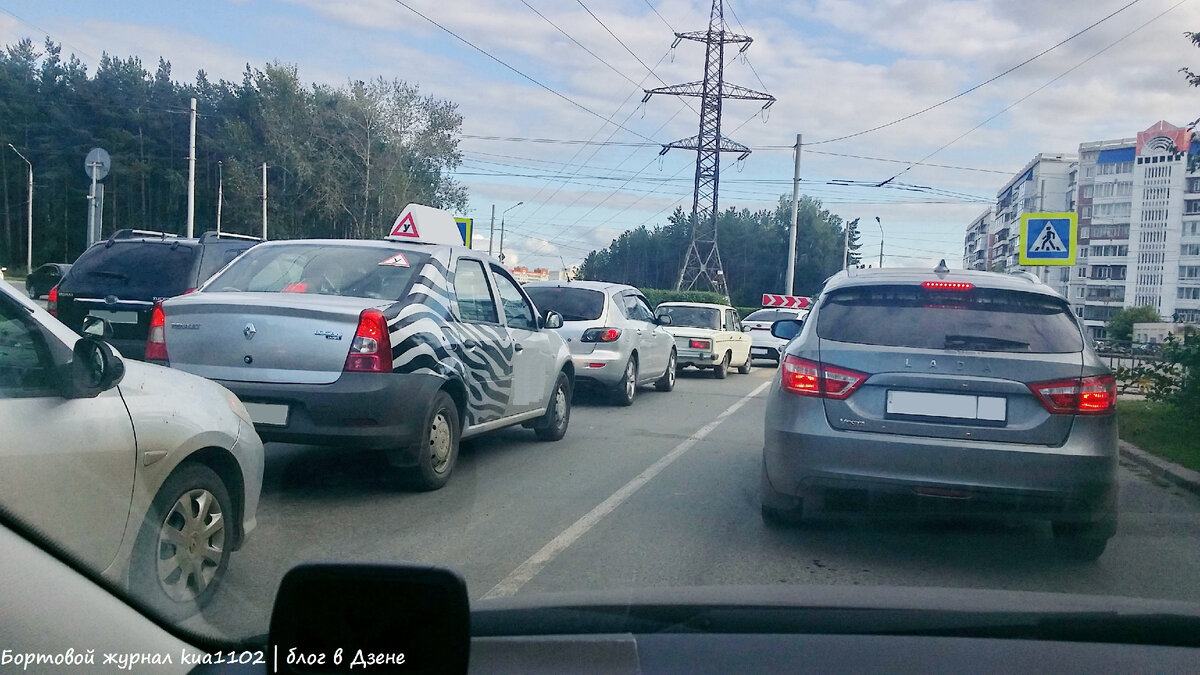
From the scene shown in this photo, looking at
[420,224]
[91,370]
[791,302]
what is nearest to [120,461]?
[91,370]

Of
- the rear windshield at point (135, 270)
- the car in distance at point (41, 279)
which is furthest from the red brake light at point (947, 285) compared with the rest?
the car in distance at point (41, 279)

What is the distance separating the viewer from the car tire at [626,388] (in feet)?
43.7

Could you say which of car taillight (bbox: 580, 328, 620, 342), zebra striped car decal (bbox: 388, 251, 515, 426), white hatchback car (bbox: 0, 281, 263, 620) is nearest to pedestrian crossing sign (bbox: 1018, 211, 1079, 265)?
car taillight (bbox: 580, 328, 620, 342)

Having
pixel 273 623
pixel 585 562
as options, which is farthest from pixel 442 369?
pixel 273 623

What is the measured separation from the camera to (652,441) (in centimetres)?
1012

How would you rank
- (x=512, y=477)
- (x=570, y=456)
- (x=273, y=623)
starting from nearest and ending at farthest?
(x=273, y=623), (x=512, y=477), (x=570, y=456)

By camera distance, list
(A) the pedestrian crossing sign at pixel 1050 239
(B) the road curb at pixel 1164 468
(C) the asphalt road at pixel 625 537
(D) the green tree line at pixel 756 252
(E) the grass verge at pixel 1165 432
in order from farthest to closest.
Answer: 1. (D) the green tree line at pixel 756 252
2. (A) the pedestrian crossing sign at pixel 1050 239
3. (E) the grass verge at pixel 1165 432
4. (B) the road curb at pixel 1164 468
5. (C) the asphalt road at pixel 625 537

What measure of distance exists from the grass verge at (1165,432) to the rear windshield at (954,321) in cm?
397

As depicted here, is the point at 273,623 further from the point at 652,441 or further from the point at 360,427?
the point at 652,441

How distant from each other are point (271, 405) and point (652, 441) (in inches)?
184

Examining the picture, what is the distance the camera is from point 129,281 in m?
10.9

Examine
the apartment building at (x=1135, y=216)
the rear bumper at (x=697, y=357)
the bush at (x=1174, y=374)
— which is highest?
the apartment building at (x=1135, y=216)

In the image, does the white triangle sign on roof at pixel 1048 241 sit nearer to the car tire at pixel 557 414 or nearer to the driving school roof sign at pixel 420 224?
the driving school roof sign at pixel 420 224

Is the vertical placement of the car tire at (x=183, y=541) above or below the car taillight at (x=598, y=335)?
below
